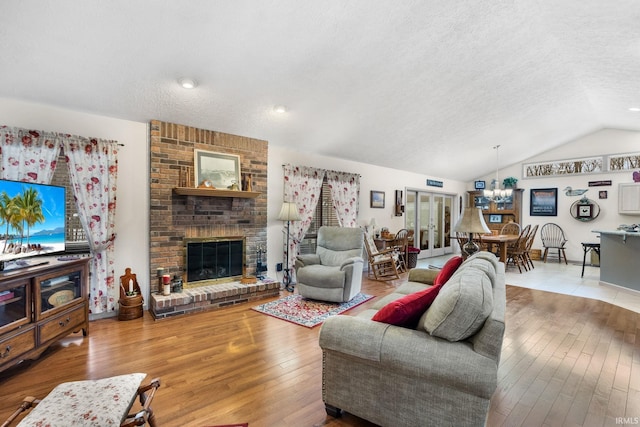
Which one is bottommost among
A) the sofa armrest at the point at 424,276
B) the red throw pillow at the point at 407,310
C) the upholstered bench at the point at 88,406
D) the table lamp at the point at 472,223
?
the upholstered bench at the point at 88,406

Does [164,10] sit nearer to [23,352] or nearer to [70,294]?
[70,294]

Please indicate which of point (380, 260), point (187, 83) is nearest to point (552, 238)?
point (380, 260)

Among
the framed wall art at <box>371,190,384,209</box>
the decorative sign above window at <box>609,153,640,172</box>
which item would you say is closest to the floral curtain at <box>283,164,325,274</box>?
the framed wall art at <box>371,190,384,209</box>

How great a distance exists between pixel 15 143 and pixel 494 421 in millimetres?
4534

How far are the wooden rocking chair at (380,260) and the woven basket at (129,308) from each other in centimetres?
362

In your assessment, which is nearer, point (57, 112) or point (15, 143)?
point (15, 143)

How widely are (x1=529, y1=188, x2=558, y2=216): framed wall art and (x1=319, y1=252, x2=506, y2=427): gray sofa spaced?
26.2ft

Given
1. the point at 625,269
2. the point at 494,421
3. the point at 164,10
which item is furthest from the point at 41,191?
the point at 625,269

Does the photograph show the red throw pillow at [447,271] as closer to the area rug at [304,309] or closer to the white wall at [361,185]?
the area rug at [304,309]

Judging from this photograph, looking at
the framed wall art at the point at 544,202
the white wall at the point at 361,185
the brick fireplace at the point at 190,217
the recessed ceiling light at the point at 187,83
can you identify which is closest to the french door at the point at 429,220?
the white wall at the point at 361,185

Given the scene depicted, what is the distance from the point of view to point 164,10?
7.30 ft

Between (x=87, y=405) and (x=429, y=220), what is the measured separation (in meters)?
7.88

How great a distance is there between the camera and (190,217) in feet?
12.8

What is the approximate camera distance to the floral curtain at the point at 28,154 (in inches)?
110
